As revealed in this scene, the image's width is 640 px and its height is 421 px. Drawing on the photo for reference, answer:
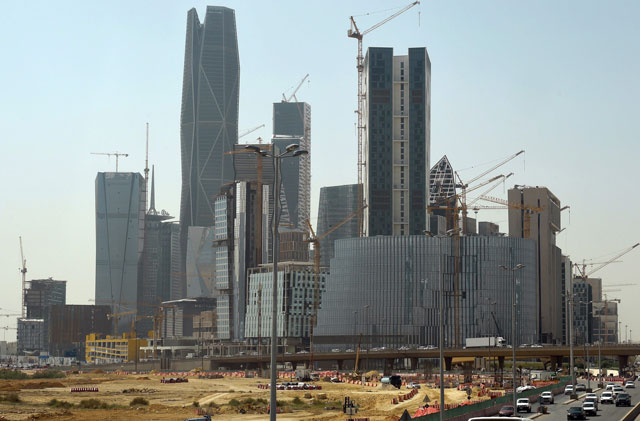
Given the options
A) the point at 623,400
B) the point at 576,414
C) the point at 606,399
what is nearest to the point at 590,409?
the point at 576,414

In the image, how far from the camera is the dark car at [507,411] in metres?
88.0

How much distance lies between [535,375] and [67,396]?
90.3 metres

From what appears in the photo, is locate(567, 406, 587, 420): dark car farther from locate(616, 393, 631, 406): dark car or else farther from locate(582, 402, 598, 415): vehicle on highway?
locate(616, 393, 631, 406): dark car

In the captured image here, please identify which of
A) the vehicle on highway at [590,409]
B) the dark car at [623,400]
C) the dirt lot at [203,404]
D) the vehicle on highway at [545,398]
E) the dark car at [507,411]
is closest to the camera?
the dark car at [507,411]

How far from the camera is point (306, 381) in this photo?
199750 millimetres

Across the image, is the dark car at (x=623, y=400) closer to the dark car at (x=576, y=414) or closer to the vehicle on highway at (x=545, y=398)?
the vehicle on highway at (x=545, y=398)

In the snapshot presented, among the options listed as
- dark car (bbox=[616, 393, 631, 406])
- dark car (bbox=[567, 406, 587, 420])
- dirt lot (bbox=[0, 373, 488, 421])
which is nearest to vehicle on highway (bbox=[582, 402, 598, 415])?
dark car (bbox=[567, 406, 587, 420])

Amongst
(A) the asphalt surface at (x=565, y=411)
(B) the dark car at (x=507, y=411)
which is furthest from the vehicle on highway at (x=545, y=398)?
(B) the dark car at (x=507, y=411)

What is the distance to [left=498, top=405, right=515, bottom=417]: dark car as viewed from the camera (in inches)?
3463

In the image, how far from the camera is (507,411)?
90.2 m

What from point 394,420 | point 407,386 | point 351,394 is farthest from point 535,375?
point 394,420

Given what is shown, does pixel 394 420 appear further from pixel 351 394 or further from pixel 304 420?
pixel 351 394

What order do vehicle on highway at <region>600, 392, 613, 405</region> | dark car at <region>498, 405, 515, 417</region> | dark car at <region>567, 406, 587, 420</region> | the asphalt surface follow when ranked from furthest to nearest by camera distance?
vehicle on highway at <region>600, 392, 613, 405</region>, the asphalt surface, dark car at <region>498, 405, 515, 417</region>, dark car at <region>567, 406, 587, 420</region>

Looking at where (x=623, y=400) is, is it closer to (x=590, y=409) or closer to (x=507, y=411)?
(x=590, y=409)
